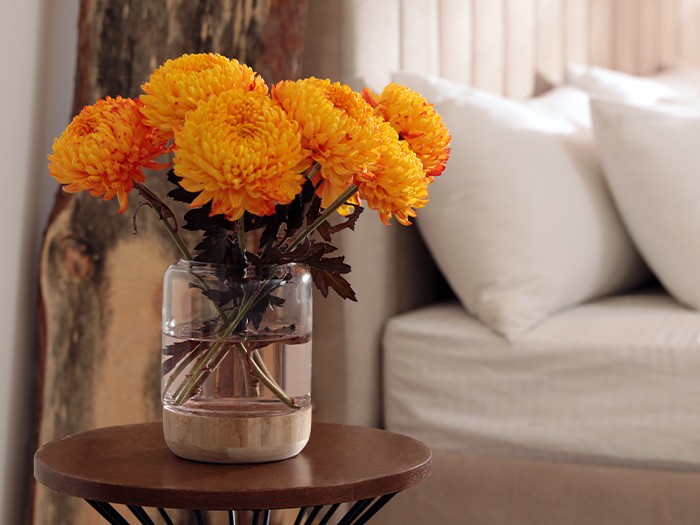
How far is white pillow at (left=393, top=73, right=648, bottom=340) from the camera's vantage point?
1.67 meters

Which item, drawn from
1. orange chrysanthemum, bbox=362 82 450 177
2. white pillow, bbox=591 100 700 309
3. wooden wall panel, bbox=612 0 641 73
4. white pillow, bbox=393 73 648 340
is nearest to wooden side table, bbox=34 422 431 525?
orange chrysanthemum, bbox=362 82 450 177

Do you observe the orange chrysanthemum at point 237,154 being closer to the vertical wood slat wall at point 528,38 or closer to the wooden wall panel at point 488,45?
the vertical wood slat wall at point 528,38

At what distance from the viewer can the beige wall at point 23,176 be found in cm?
155

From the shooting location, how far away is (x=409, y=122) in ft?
3.31

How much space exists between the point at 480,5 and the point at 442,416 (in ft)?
3.28

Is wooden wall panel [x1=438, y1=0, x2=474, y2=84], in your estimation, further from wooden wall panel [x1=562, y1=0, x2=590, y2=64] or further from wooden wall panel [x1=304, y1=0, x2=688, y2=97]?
wooden wall panel [x1=562, y1=0, x2=590, y2=64]

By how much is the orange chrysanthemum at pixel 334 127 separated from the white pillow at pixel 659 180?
0.89m

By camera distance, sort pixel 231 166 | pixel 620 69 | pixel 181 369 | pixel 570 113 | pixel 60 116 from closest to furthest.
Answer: pixel 231 166 → pixel 181 369 → pixel 60 116 → pixel 570 113 → pixel 620 69

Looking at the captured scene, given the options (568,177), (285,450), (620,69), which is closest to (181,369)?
(285,450)

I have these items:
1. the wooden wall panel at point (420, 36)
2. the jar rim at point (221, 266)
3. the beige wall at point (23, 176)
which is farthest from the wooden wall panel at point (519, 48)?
the jar rim at point (221, 266)

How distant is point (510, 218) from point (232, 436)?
0.84m

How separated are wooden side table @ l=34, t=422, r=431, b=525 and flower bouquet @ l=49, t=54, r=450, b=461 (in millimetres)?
55

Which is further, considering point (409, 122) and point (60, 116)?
point (60, 116)

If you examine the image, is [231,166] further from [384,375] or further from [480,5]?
[480,5]
